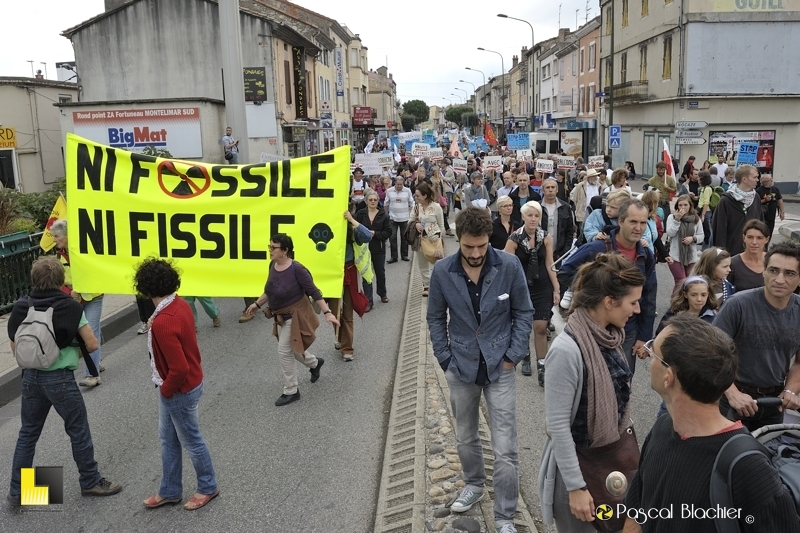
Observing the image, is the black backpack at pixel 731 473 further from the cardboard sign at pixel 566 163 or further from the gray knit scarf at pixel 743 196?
the cardboard sign at pixel 566 163

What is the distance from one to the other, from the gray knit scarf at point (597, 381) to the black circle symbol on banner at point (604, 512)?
258 millimetres

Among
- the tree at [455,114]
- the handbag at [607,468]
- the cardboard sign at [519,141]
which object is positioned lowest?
the handbag at [607,468]

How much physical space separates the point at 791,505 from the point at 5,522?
4725 millimetres

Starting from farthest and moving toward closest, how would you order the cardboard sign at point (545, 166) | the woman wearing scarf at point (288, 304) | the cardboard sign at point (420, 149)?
the cardboard sign at point (420, 149) → the cardboard sign at point (545, 166) → the woman wearing scarf at point (288, 304)

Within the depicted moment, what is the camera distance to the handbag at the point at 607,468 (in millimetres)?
3078

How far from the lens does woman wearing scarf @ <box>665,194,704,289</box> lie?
8.85 m

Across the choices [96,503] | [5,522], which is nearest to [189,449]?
[96,503]

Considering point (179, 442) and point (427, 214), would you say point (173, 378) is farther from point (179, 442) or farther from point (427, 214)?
point (427, 214)

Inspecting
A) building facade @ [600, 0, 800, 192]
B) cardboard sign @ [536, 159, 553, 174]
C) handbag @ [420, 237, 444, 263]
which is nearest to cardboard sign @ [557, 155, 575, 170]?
cardboard sign @ [536, 159, 553, 174]

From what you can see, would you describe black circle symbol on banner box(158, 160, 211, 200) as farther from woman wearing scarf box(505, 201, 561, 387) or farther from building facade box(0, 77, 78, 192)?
building facade box(0, 77, 78, 192)

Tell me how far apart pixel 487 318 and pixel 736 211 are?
20.2ft

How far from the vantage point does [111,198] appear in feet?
24.1

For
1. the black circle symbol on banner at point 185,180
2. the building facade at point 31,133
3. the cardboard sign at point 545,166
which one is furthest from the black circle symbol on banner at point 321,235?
the building facade at point 31,133

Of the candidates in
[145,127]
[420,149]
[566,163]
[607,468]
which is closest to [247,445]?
[607,468]
